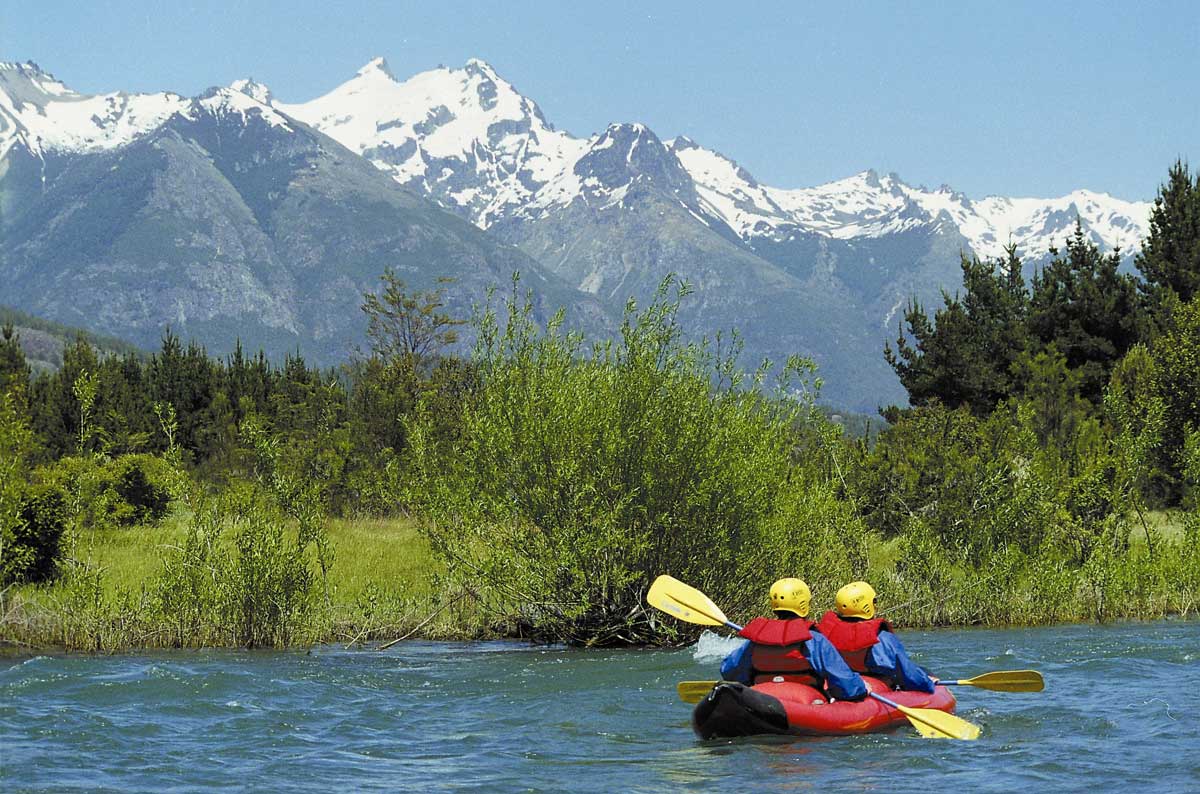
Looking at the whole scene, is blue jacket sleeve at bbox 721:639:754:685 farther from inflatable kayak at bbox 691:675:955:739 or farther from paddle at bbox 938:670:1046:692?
paddle at bbox 938:670:1046:692

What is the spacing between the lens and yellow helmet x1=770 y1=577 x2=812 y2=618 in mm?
14997

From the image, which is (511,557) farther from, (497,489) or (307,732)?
(307,732)

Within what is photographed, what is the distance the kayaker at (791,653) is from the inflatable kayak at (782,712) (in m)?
0.14

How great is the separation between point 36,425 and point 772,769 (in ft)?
125

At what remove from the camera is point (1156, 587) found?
26.2m

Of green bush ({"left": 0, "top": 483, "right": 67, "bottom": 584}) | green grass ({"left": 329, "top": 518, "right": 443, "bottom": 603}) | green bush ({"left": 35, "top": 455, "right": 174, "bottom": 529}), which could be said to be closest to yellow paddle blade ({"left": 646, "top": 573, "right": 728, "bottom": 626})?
green grass ({"left": 329, "top": 518, "right": 443, "bottom": 603})

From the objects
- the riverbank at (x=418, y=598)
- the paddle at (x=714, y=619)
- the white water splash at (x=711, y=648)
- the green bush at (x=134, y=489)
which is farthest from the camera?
the green bush at (x=134, y=489)

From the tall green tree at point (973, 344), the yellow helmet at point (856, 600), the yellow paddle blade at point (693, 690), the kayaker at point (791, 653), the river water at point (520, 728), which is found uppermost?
the tall green tree at point (973, 344)

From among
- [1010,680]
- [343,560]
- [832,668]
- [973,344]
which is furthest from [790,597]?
[973,344]

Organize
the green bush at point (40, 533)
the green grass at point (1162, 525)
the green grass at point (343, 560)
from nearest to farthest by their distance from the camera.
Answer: the green bush at point (40, 533) < the green grass at point (343, 560) < the green grass at point (1162, 525)

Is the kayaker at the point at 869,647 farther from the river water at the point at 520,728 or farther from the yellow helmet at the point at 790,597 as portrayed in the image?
the yellow helmet at the point at 790,597

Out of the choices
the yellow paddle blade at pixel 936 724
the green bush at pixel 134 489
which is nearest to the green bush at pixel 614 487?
the yellow paddle blade at pixel 936 724

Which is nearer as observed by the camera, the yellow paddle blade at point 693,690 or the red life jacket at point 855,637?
the red life jacket at point 855,637

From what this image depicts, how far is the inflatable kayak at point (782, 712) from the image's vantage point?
14523 mm
